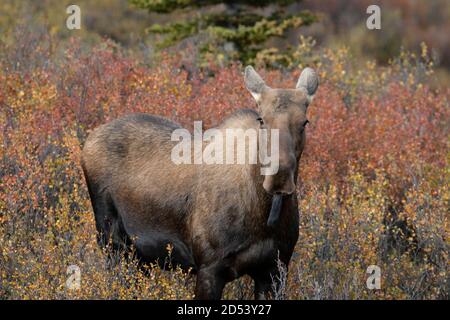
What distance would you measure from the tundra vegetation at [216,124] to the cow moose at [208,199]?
227mm

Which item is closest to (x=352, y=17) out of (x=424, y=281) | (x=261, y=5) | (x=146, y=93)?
(x=261, y=5)

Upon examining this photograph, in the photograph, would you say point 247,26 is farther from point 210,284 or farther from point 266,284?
point 210,284

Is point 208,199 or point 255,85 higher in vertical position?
point 255,85

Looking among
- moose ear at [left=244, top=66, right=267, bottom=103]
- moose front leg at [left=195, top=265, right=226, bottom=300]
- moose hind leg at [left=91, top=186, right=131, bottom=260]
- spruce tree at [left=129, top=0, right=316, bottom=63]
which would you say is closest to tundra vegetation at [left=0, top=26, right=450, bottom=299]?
moose hind leg at [left=91, top=186, right=131, bottom=260]

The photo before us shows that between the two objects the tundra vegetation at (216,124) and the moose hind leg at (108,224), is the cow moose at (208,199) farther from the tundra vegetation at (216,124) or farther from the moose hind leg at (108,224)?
the tundra vegetation at (216,124)

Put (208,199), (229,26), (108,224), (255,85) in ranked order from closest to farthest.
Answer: (255,85)
(208,199)
(108,224)
(229,26)

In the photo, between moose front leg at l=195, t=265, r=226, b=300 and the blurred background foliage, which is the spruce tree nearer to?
the blurred background foliage

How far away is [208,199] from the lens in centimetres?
594

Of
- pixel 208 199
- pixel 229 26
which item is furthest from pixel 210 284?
pixel 229 26

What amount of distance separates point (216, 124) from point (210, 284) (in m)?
4.03

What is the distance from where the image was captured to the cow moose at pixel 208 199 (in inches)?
215
